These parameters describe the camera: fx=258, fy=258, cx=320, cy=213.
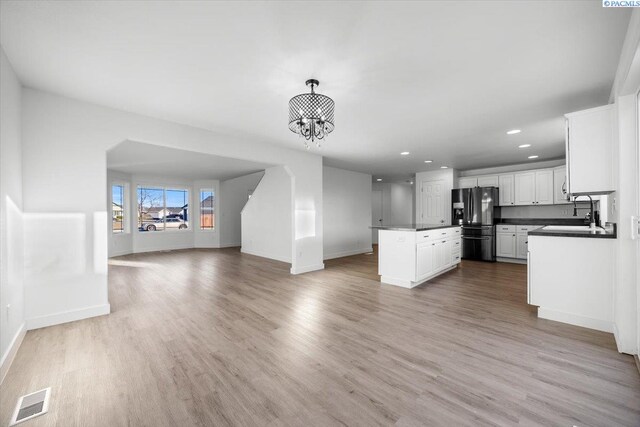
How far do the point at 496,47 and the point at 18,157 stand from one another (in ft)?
15.0

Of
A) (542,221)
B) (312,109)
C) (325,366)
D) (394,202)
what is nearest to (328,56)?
(312,109)

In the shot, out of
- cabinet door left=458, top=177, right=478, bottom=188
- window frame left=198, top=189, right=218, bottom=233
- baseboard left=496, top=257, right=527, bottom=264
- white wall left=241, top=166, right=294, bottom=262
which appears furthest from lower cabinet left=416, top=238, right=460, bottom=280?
window frame left=198, top=189, right=218, bottom=233

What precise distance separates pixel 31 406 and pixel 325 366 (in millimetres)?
1971

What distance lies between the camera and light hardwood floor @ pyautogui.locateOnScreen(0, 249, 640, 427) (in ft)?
5.28

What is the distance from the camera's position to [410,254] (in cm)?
434

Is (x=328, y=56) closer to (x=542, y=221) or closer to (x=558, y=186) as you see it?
(x=558, y=186)

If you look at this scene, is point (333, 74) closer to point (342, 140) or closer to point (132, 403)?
point (342, 140)

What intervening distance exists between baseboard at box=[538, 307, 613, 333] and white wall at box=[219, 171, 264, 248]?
8.16 meters

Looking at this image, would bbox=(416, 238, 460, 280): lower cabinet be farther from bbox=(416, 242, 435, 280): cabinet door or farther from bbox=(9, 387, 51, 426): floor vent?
bbox=(9, 387, 51, 426): floor vent

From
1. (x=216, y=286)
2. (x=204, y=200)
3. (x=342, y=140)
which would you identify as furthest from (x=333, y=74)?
(x=204, y=200)

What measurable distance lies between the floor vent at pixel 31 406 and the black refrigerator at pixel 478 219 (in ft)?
Result: 25.6

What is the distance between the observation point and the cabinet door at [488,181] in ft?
22.8

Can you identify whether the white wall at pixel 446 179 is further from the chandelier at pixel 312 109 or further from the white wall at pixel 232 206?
the chandelier at pixel 312 109

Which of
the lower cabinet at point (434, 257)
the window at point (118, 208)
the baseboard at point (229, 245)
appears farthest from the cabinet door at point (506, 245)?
the window at point (118, 208)
